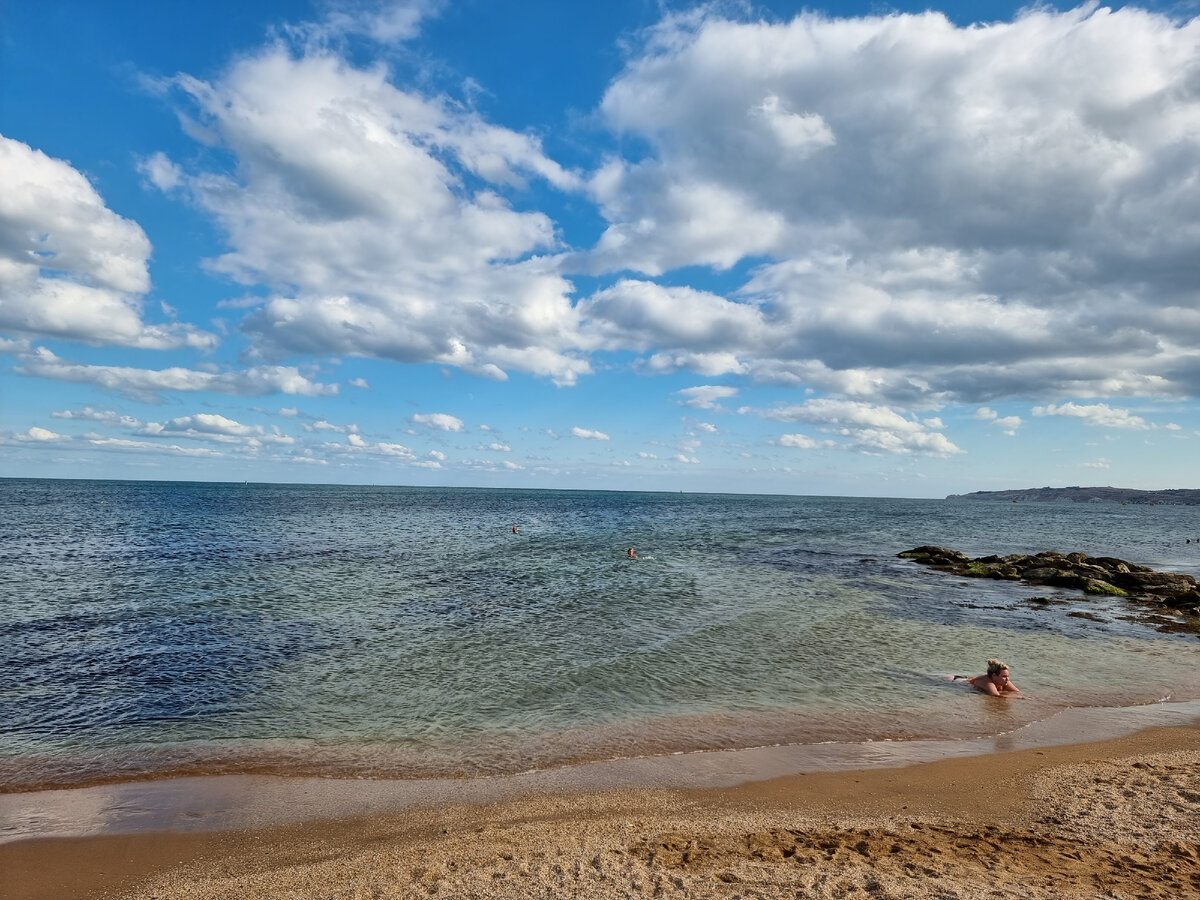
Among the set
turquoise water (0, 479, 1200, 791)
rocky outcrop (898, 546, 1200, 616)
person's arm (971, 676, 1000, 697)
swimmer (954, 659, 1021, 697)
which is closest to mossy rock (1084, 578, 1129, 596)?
rocky outcrop (898, 546, 1200, 616)

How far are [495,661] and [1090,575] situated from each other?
3637cm

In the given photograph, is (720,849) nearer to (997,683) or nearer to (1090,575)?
(997,683)

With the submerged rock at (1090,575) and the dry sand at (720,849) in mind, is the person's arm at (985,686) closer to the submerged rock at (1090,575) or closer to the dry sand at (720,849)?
the dry sand at (720,849)

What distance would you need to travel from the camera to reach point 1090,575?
123 feet

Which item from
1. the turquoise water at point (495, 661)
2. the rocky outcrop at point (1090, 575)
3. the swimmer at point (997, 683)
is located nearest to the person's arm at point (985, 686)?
the swimmer at point (997, 683)

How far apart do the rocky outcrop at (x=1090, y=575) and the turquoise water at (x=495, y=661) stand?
2.60 meters

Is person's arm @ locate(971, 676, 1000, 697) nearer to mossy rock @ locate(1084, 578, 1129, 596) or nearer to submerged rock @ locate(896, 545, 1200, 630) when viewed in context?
submerged rock @ locate(896, 545, 1200, 630)

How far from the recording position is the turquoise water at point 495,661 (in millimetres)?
13484

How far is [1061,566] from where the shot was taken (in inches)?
1588

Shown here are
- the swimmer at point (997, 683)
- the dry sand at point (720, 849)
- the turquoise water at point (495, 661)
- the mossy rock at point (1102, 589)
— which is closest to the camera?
the dry sand at point (720, 849)

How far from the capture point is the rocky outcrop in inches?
1232

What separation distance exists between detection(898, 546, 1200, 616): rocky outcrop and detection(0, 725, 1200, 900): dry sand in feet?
84.8

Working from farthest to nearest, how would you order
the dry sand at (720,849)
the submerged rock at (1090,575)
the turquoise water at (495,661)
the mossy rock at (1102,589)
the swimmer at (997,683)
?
the mossy rock at (1102,589) < the submerged rock at (1090,575) < the swimmer at (997,683) < the turquoise water at (495,661) < the dry sand at (720,849)

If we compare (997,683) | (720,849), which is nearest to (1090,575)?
(997,683)
